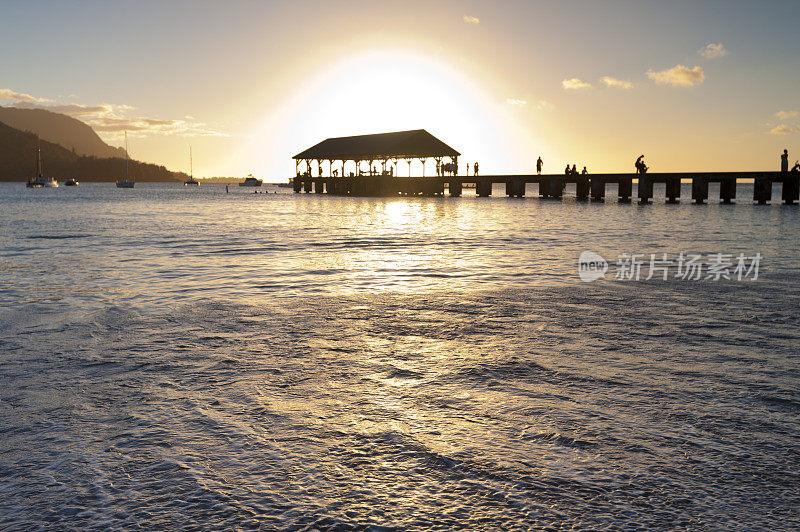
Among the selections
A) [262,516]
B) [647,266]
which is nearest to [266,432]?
[262,516]

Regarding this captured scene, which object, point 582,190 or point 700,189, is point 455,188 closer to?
point 582,190

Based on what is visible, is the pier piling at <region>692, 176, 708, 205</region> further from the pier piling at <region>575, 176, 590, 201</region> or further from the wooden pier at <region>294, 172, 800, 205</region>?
the pier piling at <region>575, 176, 590, 201</region>

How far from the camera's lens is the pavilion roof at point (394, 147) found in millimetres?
60156

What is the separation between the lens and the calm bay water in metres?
3.12

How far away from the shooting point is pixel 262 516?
3.00 m

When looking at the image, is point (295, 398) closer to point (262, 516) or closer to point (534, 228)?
point (262, 516)

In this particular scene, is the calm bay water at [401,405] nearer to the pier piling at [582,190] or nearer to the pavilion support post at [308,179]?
the pier piling at [582,190]

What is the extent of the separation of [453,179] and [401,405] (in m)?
64.9

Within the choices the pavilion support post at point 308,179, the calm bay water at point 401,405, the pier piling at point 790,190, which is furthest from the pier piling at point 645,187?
the calm bay water at point 401,405

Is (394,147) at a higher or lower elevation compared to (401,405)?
higher

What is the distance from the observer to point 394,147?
6006 cm

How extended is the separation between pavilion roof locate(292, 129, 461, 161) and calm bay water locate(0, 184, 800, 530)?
50.6 m

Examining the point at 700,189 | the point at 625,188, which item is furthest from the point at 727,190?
the point at 625,188
